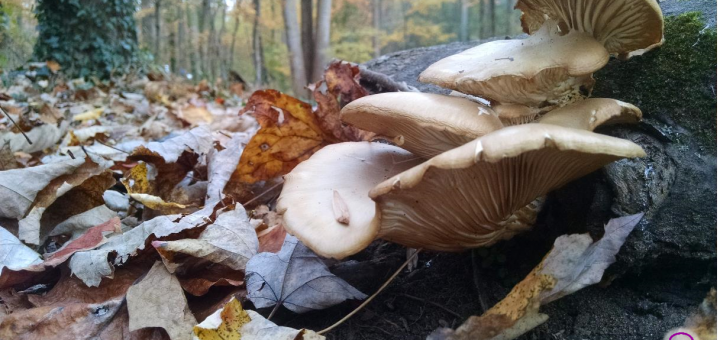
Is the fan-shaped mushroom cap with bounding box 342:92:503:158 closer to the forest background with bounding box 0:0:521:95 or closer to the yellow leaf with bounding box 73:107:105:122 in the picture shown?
the yellow leaf with bounding box 73:107:105:122

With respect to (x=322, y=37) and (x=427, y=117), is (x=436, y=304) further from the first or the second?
(x=322, y=37)

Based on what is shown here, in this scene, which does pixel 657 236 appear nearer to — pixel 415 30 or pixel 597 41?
pixel 597 41

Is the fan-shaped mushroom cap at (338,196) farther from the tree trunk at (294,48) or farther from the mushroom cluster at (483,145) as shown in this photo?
the tree trunk at (294,48)

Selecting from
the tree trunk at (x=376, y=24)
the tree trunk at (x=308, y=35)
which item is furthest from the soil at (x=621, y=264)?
the tree trunk at (x=376, y=24)

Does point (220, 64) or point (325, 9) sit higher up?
point (325, 9)

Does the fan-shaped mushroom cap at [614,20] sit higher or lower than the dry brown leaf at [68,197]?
higher

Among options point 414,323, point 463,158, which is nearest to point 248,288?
point 414,323
